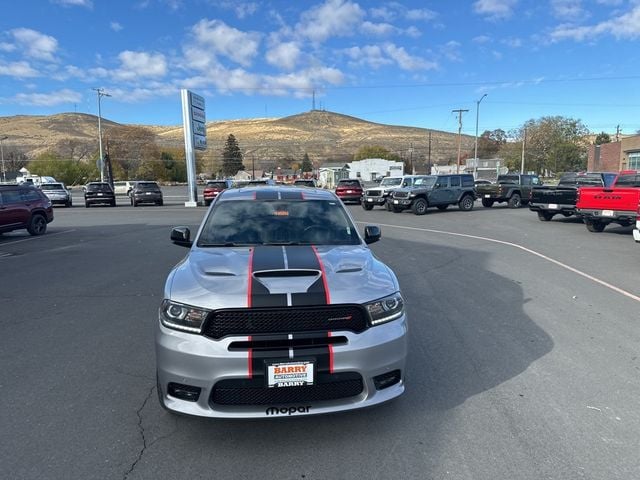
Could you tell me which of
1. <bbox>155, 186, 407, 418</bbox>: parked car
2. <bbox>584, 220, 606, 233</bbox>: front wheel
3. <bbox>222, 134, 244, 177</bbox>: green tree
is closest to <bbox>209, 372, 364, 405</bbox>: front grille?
<bbox>155, 186, 407, 418</bbox>: parked car

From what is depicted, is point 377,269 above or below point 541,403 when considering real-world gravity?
above

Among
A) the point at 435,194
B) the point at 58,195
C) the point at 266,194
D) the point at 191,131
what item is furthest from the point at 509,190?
the point at 58,195

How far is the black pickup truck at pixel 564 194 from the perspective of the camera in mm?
18516

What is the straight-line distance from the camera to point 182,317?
3078mm

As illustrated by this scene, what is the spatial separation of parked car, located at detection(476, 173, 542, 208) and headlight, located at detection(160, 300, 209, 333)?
26.6m

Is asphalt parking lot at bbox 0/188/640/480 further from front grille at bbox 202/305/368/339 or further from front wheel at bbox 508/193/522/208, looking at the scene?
front wheel at bbox 508/193/522/208

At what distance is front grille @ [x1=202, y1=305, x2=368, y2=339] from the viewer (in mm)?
2980

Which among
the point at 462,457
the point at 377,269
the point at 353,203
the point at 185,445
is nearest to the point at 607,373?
the point at 462,457

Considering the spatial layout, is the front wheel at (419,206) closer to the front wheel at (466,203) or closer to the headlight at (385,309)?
the front wheel at (466,203)

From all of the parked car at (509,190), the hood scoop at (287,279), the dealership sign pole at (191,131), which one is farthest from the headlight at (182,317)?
the dealership sign pole at (191,131)

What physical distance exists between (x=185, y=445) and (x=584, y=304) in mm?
5786

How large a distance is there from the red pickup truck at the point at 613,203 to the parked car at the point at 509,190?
37.2 feet

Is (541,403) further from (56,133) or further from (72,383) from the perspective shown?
(56,133)

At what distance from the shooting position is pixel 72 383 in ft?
13.4
